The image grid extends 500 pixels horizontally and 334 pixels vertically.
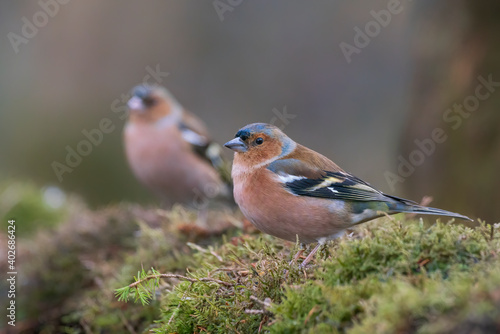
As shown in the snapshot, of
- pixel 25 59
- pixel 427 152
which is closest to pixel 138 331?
pixel 427 152

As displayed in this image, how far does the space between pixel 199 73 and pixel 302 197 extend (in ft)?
35.6

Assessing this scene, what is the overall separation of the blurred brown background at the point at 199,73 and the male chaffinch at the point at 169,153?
4.78 meters

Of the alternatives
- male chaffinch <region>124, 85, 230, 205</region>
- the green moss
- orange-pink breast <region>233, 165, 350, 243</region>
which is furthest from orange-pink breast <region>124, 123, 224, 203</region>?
orange-pink breast <region>233, 165, 350, 243</region>

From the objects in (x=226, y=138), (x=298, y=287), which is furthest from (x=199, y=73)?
(x=298, y=287)

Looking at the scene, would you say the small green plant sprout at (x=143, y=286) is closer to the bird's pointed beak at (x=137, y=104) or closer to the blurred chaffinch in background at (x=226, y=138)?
the blurred chaffinch in background at (x=226, y=138)

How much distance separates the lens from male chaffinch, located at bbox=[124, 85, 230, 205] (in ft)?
25.0

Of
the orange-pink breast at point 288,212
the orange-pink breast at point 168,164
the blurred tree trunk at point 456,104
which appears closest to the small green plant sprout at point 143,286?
the orange-pink breast at point 288,212

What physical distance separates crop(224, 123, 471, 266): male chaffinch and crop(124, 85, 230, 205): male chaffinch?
3.83 meters

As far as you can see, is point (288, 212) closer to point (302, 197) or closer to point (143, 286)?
point (302, 197)

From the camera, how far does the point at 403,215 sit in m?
Result: 4.39

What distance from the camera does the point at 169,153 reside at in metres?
7.68

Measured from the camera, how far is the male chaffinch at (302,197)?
3387 mm

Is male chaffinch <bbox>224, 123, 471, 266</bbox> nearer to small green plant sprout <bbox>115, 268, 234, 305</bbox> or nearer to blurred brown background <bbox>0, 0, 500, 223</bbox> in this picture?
small green plant sprout <bbox>115, 268, 234, 305</bbox>

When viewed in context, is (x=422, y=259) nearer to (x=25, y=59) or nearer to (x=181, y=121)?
(x=181, y=121)
